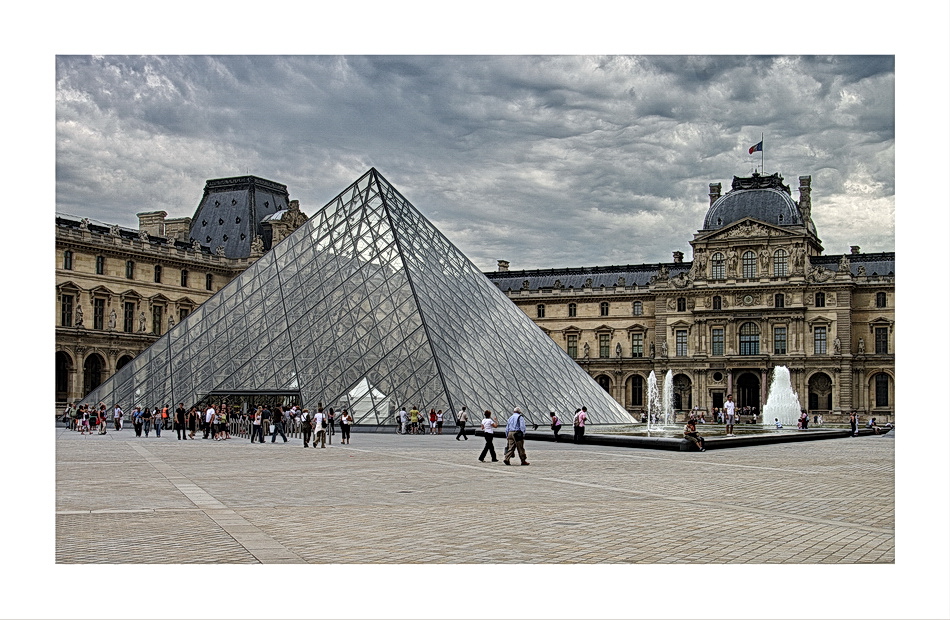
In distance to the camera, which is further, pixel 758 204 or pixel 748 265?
pixel 758 204

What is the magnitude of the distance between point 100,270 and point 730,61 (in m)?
52.4

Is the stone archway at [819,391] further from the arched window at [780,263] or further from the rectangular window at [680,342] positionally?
the rectangular window at [680,342]

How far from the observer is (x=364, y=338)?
3291 centimetres

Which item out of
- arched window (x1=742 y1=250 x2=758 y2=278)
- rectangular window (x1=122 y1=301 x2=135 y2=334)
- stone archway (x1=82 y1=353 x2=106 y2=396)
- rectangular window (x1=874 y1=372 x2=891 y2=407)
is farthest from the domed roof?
stone archway (x1=82 y1=353 x2=106 y2=396)

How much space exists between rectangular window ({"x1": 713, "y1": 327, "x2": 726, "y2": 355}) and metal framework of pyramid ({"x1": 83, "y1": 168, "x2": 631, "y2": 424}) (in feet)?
124

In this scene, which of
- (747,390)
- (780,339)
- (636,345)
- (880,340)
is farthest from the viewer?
(636,345)

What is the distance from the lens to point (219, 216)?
75.6 meters

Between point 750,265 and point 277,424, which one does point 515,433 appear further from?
point 750,265

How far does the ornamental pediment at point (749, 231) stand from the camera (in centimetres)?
7244

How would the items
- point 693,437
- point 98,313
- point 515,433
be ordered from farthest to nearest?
point 98,313
point 693,437
point 515,433

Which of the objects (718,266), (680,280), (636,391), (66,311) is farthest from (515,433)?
(636,391)

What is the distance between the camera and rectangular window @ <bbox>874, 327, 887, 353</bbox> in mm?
70938

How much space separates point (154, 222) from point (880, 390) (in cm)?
4762

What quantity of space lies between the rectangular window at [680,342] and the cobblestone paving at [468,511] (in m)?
56.6
